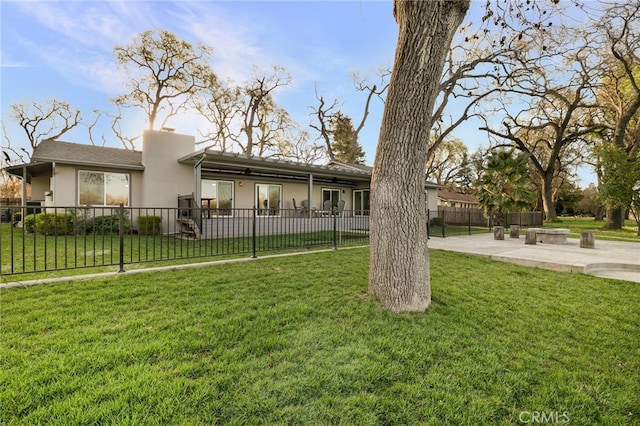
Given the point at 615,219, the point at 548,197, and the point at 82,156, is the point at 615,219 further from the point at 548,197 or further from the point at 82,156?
the point at 82,156

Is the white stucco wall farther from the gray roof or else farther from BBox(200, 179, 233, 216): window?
BBox(200, 179, 233, 216): window

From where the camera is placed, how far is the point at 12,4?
5.23 metres

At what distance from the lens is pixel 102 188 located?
11.1m

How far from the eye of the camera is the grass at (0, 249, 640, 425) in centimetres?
177

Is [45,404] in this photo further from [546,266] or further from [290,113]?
[290,113]

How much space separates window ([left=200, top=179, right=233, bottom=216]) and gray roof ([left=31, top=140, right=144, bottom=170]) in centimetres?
256

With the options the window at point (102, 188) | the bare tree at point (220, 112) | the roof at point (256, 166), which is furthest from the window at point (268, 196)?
the bare tree at point (220, 112)

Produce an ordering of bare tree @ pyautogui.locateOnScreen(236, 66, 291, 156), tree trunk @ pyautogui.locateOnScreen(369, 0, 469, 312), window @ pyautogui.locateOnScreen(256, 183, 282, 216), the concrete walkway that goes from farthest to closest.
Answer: bare tree @ pyautogui.locateOnScreen(236, 66, 291, 156)
window @ pyautogui.locateOnScreen(256, 183, 282, 216)
the concrete walkway
tree trunk @ pyautogui.locateOnScreen(369, 0, 469, 312)

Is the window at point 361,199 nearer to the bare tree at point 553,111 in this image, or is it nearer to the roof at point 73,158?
the bare tree at point 553,111

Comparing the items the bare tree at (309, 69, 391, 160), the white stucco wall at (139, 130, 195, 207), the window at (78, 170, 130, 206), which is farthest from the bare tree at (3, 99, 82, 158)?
the bare tree at (309, 69, 391, 160)

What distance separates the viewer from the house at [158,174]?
1045 centimetres

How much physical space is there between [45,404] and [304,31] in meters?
9.98

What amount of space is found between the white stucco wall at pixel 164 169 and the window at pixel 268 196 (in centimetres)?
320

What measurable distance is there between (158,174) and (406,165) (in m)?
11.2
